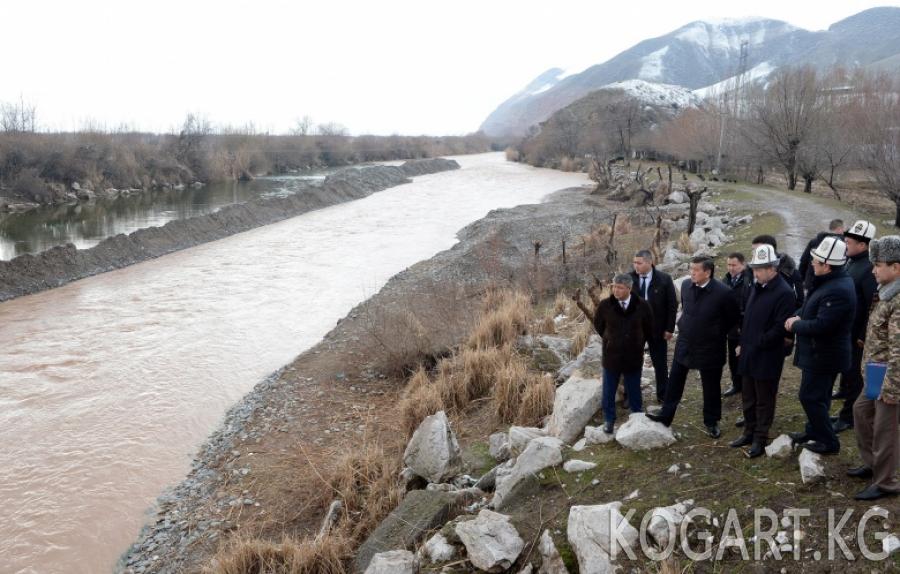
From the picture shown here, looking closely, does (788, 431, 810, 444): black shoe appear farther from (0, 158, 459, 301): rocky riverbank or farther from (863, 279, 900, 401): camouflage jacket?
(0, 158, 459, 301): rocky riverbank

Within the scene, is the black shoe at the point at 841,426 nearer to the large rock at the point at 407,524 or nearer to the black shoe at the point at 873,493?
the black shoe at the point at 873,493

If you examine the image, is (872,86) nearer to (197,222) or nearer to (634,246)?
(634,246)

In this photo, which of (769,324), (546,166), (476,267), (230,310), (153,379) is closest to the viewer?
(769,324)

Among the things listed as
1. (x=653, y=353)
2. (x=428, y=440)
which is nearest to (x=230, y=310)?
(x=428, y=440)

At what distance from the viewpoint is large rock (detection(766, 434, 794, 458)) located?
4.37m

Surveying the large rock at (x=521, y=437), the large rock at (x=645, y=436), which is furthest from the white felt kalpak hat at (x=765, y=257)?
the large rock at (x=521, y=437)

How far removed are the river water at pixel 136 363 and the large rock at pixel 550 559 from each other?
15.8ft

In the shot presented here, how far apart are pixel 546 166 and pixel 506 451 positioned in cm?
6126

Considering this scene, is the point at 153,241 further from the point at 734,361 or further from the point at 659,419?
the point at 734,361

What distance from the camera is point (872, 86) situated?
28.4 meters

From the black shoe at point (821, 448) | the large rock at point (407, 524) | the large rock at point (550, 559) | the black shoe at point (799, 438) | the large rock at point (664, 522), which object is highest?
the black shoe at point (821, 448)

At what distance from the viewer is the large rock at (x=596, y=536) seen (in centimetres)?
378

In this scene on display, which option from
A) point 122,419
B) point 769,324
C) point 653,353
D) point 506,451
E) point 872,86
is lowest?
point 122,419

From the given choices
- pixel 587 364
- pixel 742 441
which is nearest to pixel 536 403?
pixel 587 364
